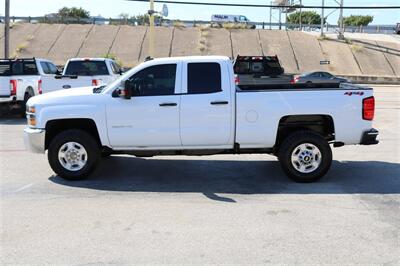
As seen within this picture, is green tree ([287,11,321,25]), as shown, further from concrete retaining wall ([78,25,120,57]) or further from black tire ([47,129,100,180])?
black tire ([47,129,100,180])

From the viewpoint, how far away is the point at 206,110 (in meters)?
7.84

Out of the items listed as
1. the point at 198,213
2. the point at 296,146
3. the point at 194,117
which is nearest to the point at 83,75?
the point at 194,117

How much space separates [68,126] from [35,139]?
1.72 ft

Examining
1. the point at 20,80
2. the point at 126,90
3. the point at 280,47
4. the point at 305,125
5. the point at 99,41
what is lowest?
the point at 305,125

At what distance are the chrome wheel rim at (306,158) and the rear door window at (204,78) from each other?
1.51m

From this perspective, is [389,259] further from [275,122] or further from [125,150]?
[125,150]

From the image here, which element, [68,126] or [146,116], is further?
[68,126]

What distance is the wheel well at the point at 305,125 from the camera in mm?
8000

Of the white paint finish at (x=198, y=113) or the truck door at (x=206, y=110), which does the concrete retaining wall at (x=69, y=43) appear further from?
the truck door at (x=206, y=110)

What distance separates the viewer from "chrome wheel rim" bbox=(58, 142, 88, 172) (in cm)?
796

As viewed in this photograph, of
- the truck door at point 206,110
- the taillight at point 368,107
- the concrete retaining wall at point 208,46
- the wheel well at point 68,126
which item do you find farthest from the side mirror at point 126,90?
the concrete retaining wall at point 208,46

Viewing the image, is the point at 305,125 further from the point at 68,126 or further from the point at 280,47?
the point at 280,47

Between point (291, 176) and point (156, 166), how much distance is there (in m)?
2.48

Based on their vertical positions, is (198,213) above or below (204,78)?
below
